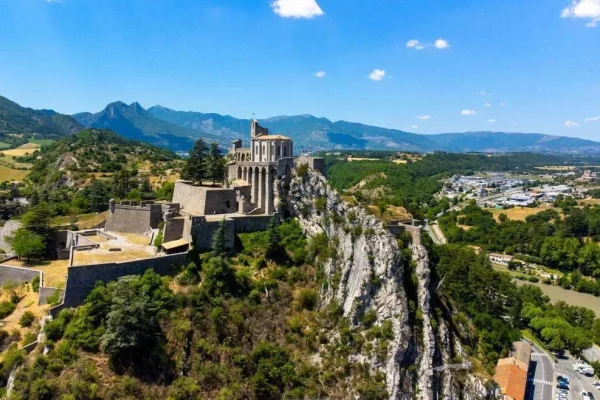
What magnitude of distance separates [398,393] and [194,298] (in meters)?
16.6

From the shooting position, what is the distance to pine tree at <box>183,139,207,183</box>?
48906mm

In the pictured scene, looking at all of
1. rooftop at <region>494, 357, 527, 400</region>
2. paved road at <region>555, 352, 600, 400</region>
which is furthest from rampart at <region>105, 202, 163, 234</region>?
paved road at <region>555, 352, 600, 400</region>

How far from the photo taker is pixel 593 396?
1618 inches

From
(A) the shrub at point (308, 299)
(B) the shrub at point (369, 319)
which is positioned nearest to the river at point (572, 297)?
(B) the shrub at point (369, 319)

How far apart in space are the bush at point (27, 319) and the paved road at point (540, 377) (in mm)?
41485

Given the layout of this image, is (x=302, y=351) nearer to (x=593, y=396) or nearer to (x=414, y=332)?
(x=414, y=332)

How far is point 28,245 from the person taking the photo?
37.6 metres

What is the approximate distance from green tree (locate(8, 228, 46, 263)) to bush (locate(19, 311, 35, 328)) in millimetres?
8576

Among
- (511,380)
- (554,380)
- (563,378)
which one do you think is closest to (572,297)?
(563,378)

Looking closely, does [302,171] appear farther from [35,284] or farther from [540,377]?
[540,377]

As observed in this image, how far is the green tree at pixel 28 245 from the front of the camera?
3756 centimetres

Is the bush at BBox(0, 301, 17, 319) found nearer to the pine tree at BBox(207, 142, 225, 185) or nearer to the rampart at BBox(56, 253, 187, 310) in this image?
the rampart at BBox(56, 253, 187, 310)

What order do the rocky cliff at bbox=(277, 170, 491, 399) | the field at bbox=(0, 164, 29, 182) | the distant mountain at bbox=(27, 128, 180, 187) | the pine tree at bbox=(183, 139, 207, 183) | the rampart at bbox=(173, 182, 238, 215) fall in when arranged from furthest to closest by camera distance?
the field at bbox=(0, 164, 29, 182) < the distant mountain at bbox=(27, 128, 180, 187) < the pine tree at bbox=(183, 139, 207, 183) < the rampart at bbox=(173, 182, 238, 215) < the rocky cliff at bbox=(277, 170, 491, 399)

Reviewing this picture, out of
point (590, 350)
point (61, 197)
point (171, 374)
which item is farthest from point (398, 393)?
point (61, 197)
